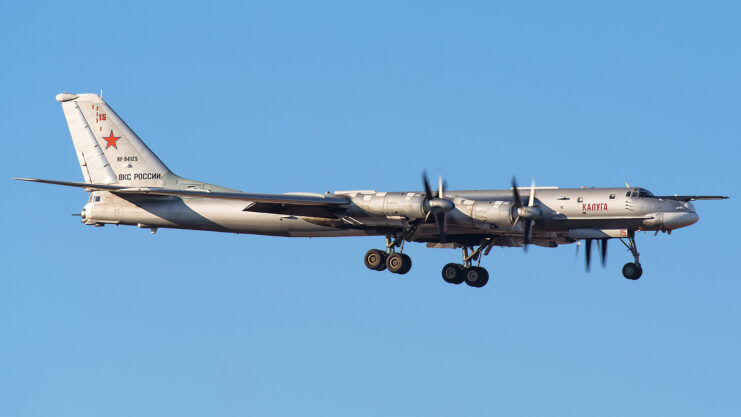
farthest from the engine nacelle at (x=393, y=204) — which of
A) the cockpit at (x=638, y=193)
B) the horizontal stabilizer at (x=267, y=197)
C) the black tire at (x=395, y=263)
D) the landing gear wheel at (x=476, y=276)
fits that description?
the cockpit at (x=638, y=193)

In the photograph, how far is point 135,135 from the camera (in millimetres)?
53969

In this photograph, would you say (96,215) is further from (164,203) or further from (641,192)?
(641,192)

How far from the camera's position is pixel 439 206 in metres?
45.3

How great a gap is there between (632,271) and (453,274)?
7.58m

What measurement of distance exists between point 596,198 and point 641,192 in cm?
182

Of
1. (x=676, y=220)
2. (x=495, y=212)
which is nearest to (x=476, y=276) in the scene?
(x=495, y=212)

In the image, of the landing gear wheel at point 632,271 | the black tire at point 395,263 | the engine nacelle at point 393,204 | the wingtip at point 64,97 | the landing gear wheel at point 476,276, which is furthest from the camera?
the wingtip at point 64,97

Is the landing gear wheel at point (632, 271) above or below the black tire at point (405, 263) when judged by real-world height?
above

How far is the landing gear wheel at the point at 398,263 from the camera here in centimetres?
4816

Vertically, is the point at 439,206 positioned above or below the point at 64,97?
below

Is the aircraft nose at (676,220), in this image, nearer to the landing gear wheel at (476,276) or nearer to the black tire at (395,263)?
the landing gear wheel at (476,276)

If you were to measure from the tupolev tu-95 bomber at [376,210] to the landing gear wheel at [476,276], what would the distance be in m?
0.04

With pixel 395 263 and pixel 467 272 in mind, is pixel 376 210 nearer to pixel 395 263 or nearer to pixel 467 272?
pixel 395 263

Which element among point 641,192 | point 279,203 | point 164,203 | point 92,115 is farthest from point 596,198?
point 92,115
